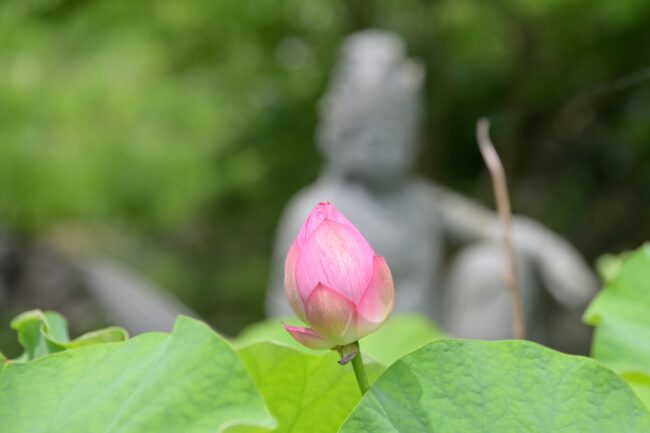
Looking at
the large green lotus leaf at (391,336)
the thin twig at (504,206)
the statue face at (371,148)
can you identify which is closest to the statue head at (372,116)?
the statue face at (371,148)

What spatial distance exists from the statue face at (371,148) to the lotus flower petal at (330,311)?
6.21ft

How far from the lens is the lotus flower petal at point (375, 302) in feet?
0.71

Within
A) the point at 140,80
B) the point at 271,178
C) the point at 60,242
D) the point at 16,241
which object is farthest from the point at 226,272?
the point at 140,80

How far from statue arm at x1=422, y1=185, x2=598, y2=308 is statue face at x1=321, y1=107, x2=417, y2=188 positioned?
0.24 m

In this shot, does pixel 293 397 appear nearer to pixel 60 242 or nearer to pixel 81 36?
pixel 81 36

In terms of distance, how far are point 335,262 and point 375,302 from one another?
0.01 metres

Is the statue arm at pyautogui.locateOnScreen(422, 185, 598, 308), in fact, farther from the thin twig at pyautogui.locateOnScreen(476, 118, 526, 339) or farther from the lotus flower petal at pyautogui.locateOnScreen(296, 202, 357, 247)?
the lotus flower petal at pyautogui.locateOnScreen(296, 202, 357, 247)

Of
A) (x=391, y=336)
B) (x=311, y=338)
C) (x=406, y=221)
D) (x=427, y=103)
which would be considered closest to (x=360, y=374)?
(x=311, y=338)

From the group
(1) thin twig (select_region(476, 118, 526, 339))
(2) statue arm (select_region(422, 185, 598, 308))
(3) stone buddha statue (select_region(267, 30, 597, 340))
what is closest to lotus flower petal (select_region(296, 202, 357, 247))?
(1) thin twig (select_region(476, 118, 526, 339))

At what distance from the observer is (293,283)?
0.22 metres

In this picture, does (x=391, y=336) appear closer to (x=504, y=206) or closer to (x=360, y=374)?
(x=504, y=206)

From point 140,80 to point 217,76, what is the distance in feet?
3.94

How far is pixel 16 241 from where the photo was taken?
9.83 ft

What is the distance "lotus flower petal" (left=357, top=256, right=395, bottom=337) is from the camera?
0.71 ft
